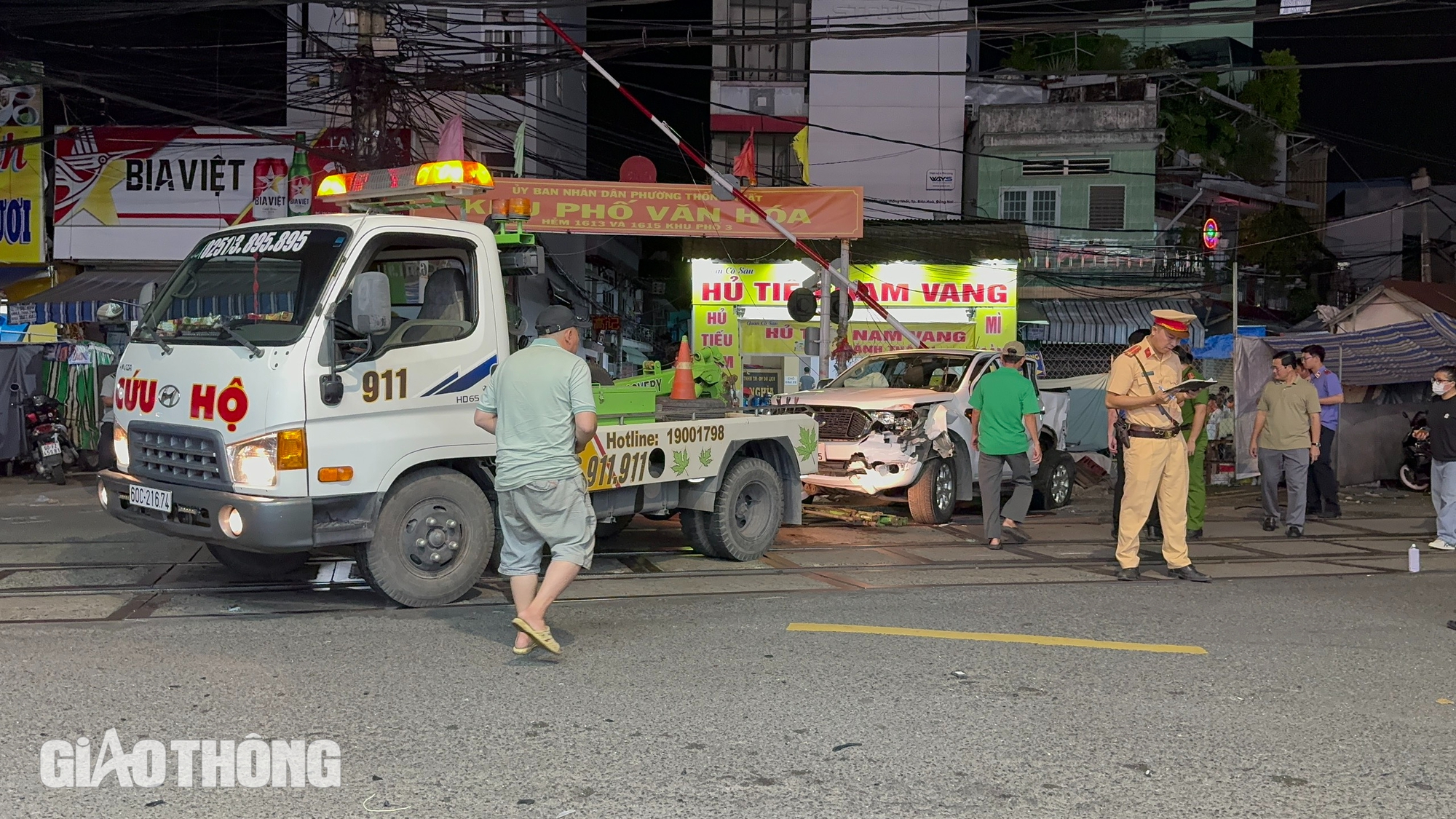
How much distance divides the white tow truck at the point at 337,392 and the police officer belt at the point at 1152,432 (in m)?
3.77

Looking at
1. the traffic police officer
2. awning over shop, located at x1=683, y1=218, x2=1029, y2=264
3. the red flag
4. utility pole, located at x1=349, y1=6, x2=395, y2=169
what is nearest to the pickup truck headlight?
the traffic police officer

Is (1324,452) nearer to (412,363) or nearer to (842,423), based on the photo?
(842,423)

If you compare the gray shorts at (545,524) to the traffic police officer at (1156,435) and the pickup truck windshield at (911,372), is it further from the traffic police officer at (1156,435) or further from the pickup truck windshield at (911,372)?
the pickup truck windshield at (911,372)

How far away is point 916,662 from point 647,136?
33993 mm

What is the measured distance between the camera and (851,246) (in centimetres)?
2447

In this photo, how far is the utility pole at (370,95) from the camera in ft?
59.1

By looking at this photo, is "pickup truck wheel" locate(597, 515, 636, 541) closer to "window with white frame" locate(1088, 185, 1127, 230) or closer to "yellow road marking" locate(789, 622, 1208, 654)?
"yellow road marking" locate(789, 622, 1208, 654)

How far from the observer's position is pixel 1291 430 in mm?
12055

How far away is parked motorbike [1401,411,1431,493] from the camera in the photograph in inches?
681

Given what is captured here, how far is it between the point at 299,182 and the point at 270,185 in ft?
11.4

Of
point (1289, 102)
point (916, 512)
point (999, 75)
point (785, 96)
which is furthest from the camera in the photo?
point (1289, 102)

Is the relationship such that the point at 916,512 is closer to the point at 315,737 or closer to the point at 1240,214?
the point at 315,737

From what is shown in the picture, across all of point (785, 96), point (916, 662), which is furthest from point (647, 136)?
point (916, 662)

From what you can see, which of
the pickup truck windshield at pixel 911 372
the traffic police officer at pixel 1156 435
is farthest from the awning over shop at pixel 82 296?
the traffic police officer at pixel 1156 435
